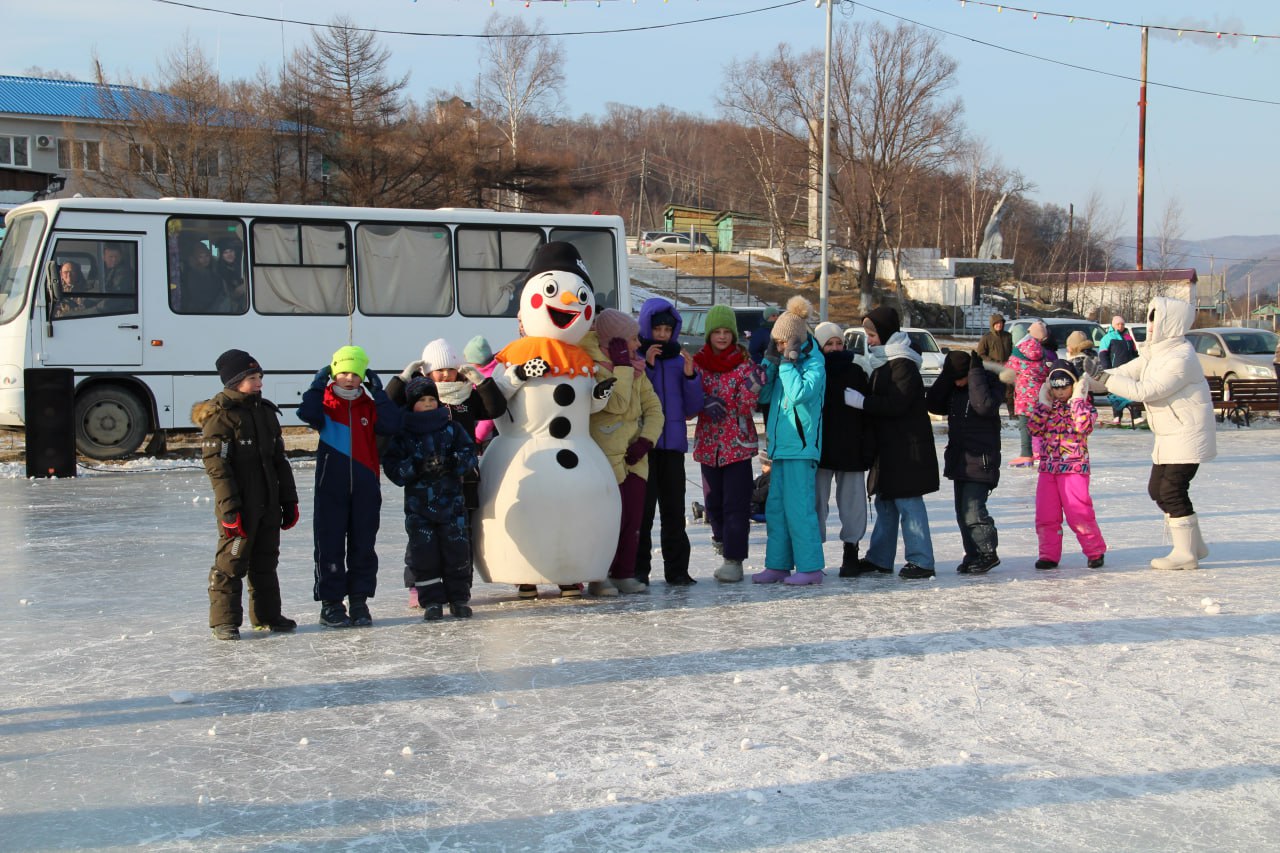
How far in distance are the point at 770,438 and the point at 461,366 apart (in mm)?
1993

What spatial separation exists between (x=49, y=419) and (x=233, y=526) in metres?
8.09

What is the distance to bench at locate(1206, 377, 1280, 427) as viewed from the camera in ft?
66.4

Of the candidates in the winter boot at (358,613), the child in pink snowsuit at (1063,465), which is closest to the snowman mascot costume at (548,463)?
the winter boot at (358,613)

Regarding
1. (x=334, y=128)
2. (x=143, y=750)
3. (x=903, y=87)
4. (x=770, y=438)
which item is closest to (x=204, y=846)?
(x=143, y=750)

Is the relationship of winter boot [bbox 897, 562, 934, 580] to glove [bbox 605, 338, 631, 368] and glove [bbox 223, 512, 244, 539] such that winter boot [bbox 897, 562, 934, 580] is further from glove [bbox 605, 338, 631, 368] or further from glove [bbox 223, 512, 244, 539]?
glove [bbox 223, 512, 244, 539]

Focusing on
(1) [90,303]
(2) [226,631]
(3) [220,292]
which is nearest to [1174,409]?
(2) [226,631]

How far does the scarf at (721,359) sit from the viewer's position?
7680mm

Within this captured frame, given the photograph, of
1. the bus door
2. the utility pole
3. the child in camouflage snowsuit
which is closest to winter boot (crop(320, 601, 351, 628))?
the child in camouflage snowsuit

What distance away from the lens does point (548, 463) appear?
6.78m

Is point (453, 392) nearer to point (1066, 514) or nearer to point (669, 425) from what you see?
point (669, 425)

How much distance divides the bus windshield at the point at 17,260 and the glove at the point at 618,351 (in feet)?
32.5

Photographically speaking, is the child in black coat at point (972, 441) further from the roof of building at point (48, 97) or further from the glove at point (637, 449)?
the roof of building at point (48, 97)

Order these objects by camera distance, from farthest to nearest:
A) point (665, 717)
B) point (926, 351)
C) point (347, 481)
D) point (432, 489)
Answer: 1. point (926, 351)
2. point (432, 489)
3. point (347, 481)
4. point (665, 717)

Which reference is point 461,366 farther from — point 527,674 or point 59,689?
point 59,689
